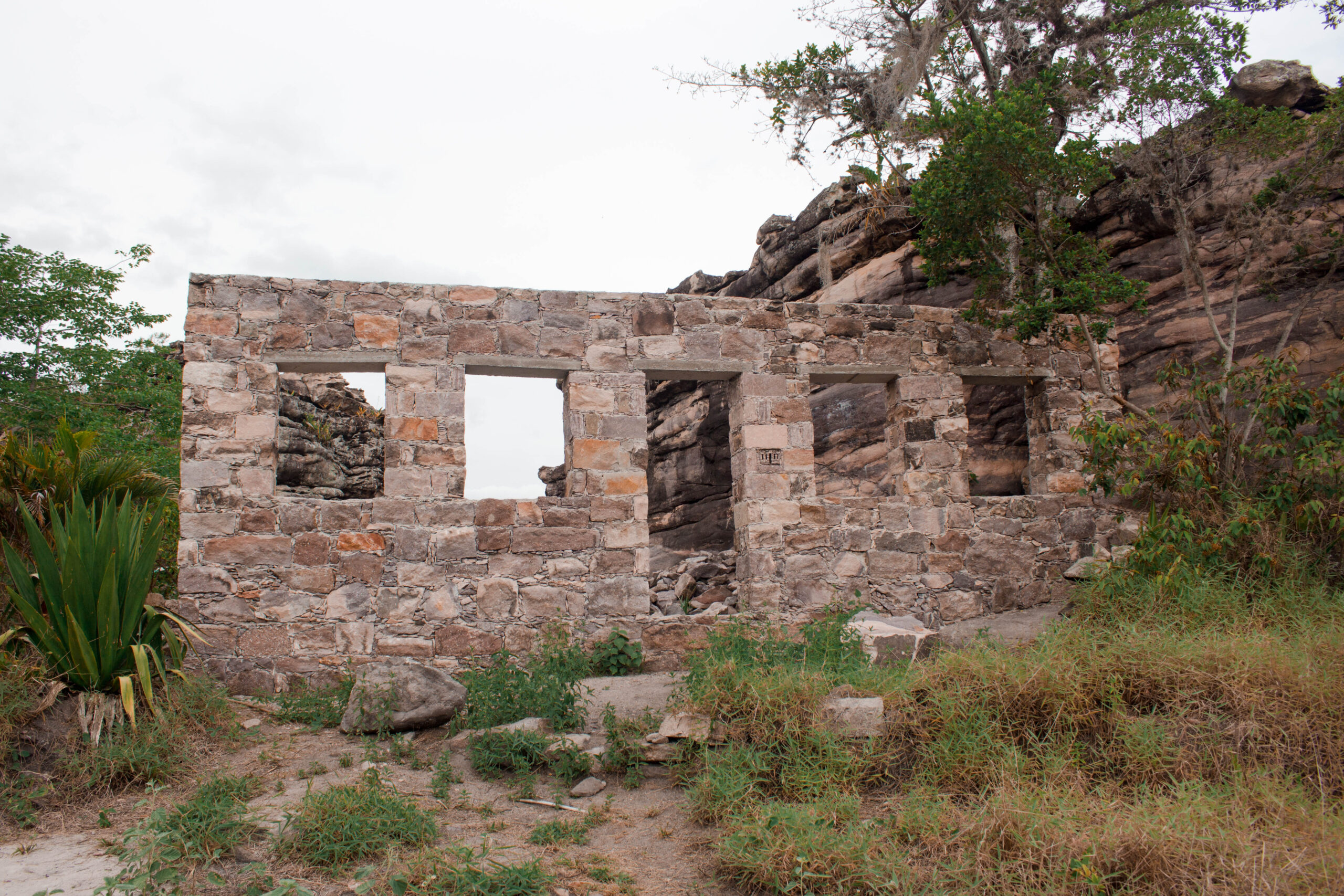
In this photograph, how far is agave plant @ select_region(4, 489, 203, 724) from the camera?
4582 millimetres

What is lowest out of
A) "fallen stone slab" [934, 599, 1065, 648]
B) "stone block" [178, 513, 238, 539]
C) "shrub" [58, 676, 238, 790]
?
"shrub" [58, 676, 238, 790]

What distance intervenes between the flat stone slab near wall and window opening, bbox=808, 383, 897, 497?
245 cm

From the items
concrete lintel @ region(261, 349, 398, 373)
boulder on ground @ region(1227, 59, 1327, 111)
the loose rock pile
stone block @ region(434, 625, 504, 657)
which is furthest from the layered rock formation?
stone block @ region(434, 625, 504, 657)

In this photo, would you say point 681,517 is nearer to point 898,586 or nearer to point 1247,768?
point 898,586

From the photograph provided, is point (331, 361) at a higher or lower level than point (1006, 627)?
higher

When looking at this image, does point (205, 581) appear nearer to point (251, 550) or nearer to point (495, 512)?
point (251, 550)

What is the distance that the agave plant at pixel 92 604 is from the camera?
4582mm

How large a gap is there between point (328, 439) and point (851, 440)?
6.95 meters

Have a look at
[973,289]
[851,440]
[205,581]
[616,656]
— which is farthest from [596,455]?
[973,289]

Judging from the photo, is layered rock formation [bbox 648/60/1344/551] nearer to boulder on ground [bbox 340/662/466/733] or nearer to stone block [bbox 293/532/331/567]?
boulder on ground [bbox 340/662/466/733]

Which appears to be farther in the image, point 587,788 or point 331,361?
point 331,361

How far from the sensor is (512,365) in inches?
272

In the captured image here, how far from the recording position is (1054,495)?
7.86 meters

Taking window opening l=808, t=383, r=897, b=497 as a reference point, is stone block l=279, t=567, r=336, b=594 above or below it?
below
